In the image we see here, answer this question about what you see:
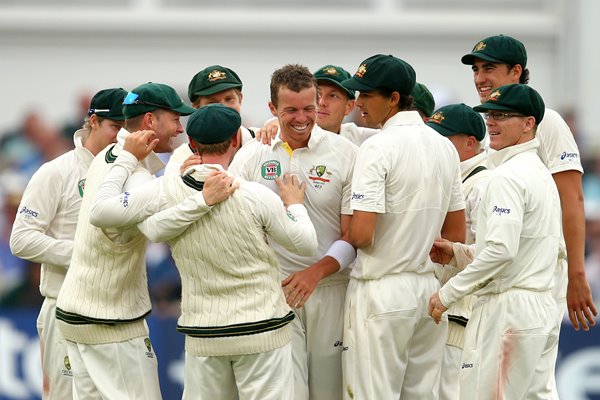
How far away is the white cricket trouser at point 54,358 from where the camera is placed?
21.7ft

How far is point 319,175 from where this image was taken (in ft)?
19.8

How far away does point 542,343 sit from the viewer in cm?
577

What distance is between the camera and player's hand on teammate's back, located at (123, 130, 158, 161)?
5.76 meters

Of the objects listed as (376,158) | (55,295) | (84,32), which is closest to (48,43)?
(84,32)

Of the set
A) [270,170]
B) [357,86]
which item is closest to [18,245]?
[270,170]

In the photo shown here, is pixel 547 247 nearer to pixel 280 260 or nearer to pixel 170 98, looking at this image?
pixel 280 260

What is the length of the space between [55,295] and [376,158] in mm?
1979

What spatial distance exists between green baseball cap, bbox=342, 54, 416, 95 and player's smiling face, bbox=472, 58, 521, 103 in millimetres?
749

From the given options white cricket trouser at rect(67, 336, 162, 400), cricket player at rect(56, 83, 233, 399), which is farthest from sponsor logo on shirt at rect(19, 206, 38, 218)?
white cricket trouser at rect(67, 336, 162, 400)

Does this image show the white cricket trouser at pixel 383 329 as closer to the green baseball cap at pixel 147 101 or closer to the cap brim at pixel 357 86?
the cap brim at pixel 357 86

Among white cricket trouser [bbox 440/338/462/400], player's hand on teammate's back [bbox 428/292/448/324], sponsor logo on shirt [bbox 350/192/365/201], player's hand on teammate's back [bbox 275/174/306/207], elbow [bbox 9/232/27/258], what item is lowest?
white cricket trouser [bbox 440/338/462/400]

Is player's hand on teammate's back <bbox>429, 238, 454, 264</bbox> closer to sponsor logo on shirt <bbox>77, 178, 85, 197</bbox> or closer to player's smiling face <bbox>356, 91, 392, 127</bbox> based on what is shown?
player's smiling face <bbox>356, 91, 392, 127</bbox>

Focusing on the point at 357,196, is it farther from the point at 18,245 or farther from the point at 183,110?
the point at 18,245

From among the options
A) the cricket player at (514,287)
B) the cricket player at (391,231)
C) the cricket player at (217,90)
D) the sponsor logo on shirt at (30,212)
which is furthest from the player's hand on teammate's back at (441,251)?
the sponsor logo on shirt at (30,212)
